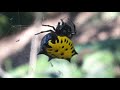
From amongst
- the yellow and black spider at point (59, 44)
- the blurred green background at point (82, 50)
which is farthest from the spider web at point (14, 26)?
the yellow and black spider at point (59, 44)

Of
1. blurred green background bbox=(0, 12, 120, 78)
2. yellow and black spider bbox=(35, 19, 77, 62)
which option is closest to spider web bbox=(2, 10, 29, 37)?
blurred green background bbox=(0, 12, 120, 78)

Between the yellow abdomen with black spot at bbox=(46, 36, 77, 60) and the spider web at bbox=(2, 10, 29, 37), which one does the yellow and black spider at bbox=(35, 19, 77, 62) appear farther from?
the spider web at bbox=(2, 10, 29, 37)

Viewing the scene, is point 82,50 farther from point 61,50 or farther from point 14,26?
point 14,26

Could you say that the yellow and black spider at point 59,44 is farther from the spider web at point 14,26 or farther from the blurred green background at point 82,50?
the spider web at point 14,26
